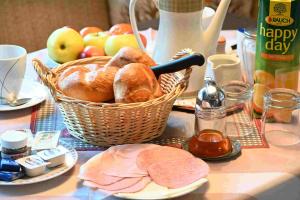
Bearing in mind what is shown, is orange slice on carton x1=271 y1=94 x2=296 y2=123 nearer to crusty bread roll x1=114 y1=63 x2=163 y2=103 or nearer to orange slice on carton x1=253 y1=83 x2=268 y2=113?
orange slice on carton x1=253 y1=83 x2=268 y2=113

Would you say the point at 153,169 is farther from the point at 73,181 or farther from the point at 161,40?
the point at 161,40

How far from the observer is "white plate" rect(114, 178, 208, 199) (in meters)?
0.82

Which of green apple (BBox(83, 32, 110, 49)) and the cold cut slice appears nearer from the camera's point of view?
the cold cut slice

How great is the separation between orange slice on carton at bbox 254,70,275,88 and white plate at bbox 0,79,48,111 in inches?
18.8

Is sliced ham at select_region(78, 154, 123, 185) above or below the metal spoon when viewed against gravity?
below

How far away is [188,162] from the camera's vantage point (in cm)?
90

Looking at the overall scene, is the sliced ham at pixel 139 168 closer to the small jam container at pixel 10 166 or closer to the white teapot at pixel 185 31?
the small jam container at pixel 10 166

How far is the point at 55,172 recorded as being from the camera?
90cm

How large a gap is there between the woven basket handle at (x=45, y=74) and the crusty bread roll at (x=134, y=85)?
115 millimetres

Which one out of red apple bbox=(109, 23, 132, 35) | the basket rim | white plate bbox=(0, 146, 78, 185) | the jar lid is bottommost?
white plate bbox=(0, 146, 78, 185)

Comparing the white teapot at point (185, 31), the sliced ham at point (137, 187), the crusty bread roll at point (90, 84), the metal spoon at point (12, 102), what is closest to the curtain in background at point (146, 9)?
the white teapot at point (185, 31)

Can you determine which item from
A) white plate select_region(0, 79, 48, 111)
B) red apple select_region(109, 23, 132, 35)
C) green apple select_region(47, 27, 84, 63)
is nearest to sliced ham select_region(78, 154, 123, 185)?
white plate select_region(0, 79, 48, 111)

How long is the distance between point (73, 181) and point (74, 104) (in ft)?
0.47

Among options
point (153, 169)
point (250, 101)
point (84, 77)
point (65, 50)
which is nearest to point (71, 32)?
point (65, 50)
